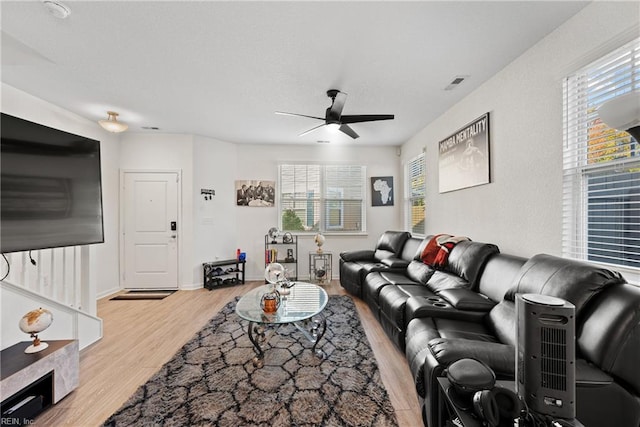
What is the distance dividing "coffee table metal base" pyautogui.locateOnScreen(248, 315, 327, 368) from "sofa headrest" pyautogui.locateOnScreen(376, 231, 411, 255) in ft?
5.97

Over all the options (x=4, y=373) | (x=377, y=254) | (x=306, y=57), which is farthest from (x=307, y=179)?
(x=4, y=373)

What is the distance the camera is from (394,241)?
168 inches

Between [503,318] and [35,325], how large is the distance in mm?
3209

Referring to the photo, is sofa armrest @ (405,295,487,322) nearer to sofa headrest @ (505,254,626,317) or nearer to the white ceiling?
sofa headrest @ (505,254,626,317)

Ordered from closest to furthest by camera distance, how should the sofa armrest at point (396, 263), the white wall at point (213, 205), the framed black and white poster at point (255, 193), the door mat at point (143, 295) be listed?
the sofa armrest at point (396, 263), the door mat at point (143, 295), the white wall at point (213, 205), the framed black and white poster at point (255, 193)

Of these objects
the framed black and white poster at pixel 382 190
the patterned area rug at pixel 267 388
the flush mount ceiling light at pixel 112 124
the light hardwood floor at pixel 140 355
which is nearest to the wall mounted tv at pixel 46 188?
the light hardwood floor at pixel 140 355

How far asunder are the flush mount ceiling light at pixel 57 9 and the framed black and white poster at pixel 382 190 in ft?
14.9

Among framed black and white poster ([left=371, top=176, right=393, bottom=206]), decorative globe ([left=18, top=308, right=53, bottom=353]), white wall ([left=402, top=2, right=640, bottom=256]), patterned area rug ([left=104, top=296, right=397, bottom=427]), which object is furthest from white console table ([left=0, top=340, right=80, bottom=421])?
framed black and white poster ([left=371, top=176, right=393, bottom=206])

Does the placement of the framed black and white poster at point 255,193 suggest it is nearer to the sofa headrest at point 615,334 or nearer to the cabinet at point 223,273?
the cabinet at point 223,273

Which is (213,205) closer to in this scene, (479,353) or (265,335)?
(265,335)

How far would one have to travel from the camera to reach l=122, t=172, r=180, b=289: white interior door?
4.42m

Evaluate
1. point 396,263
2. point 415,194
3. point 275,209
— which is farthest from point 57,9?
point 415,194

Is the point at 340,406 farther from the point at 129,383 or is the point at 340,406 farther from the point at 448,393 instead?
the point at 129,383

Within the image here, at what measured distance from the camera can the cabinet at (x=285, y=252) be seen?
4895 millimetres
